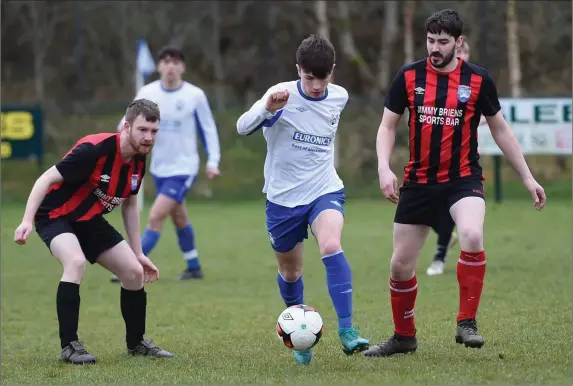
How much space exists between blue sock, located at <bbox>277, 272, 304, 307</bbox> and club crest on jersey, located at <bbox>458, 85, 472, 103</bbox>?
1421mm

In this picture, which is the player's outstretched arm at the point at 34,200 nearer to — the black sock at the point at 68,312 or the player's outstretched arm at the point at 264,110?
the black sock at the point at 68,312

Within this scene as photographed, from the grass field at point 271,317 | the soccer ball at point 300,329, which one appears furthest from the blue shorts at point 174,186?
the soccer ball at point 300,329

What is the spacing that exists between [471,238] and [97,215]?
2.16 meters

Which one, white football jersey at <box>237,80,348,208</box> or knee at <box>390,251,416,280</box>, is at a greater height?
white football jersey at <box>237,80,348,208</box>

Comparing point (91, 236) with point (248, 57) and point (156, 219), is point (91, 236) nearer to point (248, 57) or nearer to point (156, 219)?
point (156, 219)

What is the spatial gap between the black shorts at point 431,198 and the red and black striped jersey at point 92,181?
5.04 feet

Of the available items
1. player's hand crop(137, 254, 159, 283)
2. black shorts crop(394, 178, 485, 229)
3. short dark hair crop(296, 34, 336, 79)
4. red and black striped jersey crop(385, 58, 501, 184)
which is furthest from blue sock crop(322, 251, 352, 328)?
player's hand crop(137, 254, 159, 283)

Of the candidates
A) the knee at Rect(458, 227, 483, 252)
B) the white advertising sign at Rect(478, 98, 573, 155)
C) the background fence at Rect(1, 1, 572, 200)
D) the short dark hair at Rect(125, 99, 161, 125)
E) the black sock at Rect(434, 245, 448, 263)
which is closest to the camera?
the knee at Rect(458, 227, 483, 252)

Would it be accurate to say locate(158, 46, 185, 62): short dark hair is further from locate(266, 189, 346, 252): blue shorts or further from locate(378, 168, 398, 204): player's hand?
locate(378, 168, 398, 204): player's hand

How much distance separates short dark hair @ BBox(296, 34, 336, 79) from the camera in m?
5.82

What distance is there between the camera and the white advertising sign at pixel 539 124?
17.2 meters

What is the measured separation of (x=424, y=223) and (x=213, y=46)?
20.1 metres

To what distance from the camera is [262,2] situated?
70.3 feet

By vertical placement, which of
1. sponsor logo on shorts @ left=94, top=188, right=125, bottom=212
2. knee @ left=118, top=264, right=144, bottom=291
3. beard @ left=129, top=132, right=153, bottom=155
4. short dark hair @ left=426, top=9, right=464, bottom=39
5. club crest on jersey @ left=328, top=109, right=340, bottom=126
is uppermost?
short dark hair @ left=426, top=9, right=464, bottom=39
